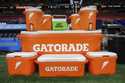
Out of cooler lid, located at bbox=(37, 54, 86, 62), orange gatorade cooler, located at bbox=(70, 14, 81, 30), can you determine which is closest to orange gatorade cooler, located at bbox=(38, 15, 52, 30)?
orange gatorade cooler, located at bbox=(70, 14, 81, 30)

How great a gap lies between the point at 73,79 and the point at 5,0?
213 inches

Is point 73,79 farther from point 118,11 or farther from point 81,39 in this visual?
point 118,11

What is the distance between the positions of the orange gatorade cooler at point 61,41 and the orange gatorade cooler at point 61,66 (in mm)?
378

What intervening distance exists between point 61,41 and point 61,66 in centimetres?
47

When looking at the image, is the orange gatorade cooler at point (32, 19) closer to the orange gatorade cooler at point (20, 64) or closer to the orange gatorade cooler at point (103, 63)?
the orange gatorade cooler at point (20, 64)

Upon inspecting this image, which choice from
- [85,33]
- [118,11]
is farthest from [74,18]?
[118,11]

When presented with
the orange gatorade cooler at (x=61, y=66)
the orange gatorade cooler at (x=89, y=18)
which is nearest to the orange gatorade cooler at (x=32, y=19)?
the orange gatorade cooler at (x=89, y=18)

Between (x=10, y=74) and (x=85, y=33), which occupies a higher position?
(x=85, y=33)

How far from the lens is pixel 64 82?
4020 millimetres

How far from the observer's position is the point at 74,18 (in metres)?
5.45

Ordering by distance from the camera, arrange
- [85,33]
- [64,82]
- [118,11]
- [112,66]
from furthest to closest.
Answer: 1. [118,11]
2. [85,33]
3. [112,66]
4. [64,82]

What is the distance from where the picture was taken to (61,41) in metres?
4.55

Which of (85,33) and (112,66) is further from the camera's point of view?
(85,33)

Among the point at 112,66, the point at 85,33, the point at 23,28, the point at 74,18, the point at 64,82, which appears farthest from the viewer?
the point at 23,28
